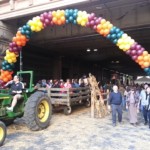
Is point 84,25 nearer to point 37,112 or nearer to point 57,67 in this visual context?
point 37,112

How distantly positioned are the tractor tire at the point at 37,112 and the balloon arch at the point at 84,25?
349 centimetres

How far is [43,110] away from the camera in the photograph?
31.6 ft

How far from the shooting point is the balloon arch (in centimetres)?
1011

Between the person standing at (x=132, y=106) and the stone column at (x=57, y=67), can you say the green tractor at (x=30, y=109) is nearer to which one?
the person standing at (x=132, y=106)

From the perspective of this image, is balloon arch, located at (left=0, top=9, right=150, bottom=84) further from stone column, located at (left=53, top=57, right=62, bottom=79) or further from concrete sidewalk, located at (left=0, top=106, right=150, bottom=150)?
stone column, located at (left=53, top=57, right=62, bottom=79)

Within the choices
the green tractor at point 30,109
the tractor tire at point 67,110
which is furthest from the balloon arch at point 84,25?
the tractor tire at point 67,110

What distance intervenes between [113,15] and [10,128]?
9113 mm

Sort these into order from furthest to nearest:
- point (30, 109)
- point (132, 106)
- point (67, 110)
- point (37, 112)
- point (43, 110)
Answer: point (67, 110)
point (132, 106)
point (43, 110)
point (37, 112)
point (30, 109)

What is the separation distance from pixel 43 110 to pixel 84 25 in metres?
4.43

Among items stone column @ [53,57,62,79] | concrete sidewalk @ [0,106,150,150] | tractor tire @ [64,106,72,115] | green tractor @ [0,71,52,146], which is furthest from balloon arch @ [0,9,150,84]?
stone column @ [53,57,62,79]

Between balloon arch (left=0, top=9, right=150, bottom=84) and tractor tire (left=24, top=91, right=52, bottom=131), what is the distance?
11.4ft

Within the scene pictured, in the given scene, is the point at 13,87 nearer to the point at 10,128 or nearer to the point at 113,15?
the point at 10,128

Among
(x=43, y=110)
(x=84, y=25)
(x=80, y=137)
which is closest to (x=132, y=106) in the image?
(x=80, y=137)

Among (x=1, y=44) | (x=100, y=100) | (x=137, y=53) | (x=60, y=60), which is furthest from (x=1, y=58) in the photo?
(x=60, y=60)
